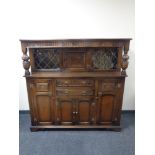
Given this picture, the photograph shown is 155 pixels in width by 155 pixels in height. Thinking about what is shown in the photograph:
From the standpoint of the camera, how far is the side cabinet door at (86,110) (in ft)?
8.94

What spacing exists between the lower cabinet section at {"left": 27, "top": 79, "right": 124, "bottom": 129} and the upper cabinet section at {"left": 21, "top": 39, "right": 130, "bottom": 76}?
264 mm

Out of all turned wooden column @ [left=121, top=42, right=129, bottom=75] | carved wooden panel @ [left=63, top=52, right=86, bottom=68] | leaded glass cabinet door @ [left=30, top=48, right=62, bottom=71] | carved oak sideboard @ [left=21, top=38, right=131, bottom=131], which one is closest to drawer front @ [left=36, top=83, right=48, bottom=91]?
carved oak sideboard @ [left=21, top=38, right=131, bottom=131]

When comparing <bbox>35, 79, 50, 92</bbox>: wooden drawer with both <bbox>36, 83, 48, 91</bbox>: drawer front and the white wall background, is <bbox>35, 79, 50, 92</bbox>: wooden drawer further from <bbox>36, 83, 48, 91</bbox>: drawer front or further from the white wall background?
the white wall background

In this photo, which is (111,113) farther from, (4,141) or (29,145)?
(4,141)

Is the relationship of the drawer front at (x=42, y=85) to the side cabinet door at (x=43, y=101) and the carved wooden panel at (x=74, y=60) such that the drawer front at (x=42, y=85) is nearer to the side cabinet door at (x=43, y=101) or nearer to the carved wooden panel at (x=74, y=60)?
the side cabinet door at (x=43, y=101)

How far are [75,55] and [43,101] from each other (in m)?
0.86

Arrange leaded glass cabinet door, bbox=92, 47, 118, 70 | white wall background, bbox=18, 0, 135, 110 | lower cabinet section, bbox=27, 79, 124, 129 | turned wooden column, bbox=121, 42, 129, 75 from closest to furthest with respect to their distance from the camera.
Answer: turned wooden column, bbox=121, 42, 129, 75
lower cabinet section, bbox=27, 79, 124, 129
leaded glass cabinet door, bbox=92, 47, 118, 70
white wall background, bbox=18, 0, 135, 110

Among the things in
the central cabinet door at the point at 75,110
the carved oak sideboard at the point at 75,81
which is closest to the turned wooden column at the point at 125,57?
the carved oak sideboard at the point at 75,81

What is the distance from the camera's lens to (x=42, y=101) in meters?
2.74

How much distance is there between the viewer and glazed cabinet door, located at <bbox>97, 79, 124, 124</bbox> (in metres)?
2.65

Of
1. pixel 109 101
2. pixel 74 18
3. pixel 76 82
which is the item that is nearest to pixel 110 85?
pixel 109 101

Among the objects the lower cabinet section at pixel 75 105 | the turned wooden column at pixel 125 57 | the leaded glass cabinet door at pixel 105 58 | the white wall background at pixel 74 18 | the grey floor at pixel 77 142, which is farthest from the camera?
the white wall background at pixel 74 18

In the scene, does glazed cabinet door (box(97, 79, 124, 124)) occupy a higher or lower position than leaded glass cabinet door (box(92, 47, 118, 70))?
lower
